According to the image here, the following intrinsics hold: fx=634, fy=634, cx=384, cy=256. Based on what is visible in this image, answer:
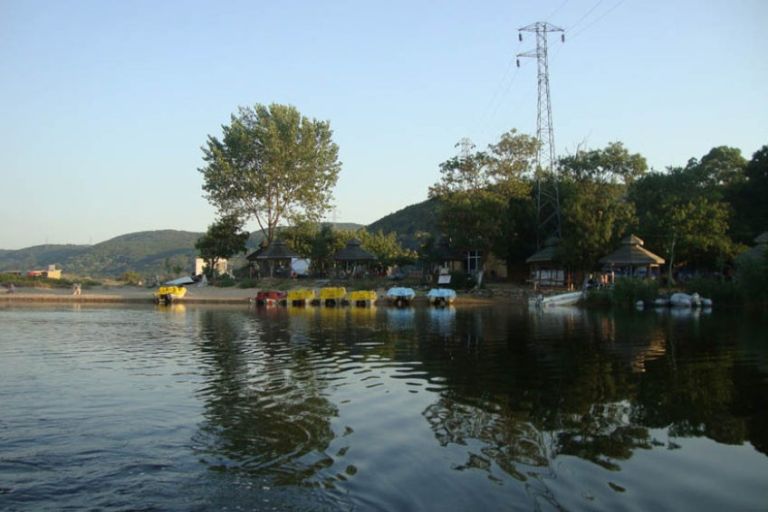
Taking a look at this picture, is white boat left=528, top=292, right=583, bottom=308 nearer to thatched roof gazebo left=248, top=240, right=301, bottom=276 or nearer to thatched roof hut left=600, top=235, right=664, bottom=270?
thatched roof hut left=600, top=235, right=664, bottom=270

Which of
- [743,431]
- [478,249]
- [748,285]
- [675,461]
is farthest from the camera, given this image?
[478,249]

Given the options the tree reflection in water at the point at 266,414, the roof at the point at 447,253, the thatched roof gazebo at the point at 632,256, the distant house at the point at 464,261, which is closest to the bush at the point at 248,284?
the distant house at the point at 464,261

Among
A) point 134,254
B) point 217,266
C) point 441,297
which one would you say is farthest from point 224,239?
point 134,254

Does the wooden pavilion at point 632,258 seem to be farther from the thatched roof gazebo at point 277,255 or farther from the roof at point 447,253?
the thatched roof gazebo at point 277,255

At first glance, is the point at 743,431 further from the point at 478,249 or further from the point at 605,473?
the point at 478,249

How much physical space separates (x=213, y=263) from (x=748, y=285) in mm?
51454

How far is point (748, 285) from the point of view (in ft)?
132

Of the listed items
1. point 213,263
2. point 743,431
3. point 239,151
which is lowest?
point 743,431

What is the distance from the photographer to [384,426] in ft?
37.1

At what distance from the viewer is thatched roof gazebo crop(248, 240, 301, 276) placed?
2557 inches

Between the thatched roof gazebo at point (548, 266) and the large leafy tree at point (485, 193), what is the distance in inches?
123

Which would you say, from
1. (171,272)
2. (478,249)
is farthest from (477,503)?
(171,272)

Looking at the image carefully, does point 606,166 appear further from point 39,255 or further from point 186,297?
point 39,255

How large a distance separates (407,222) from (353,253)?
47.4 m
